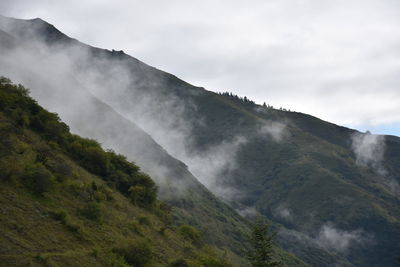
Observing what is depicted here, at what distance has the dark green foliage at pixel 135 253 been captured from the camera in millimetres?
29109

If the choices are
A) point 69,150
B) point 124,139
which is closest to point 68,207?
point 69,150

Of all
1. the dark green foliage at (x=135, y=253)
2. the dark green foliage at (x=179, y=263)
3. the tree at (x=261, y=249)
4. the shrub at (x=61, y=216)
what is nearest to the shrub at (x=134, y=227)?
the dark green foliage at (x=179, y=263)

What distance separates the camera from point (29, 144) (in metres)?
38.4

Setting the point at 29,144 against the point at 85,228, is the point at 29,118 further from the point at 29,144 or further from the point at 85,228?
the point at 85,228

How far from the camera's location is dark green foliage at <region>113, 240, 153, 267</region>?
29.1 m

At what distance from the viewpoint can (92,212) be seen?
32.3 metres

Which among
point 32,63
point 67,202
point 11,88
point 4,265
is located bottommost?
point 4,265

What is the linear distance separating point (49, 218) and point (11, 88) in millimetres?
25703

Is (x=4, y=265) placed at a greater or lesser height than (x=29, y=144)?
lesser

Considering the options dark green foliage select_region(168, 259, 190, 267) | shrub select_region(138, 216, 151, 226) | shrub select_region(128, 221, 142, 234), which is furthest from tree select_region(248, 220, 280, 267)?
shrub select_region(138, 216, 151, 226)

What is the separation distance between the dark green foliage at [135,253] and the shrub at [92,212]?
4.23 metres

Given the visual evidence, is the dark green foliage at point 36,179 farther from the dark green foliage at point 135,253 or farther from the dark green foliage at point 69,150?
the dark green foliage at point 135,253

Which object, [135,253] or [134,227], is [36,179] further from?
[134,227]

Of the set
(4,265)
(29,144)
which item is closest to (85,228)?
(4,265)
